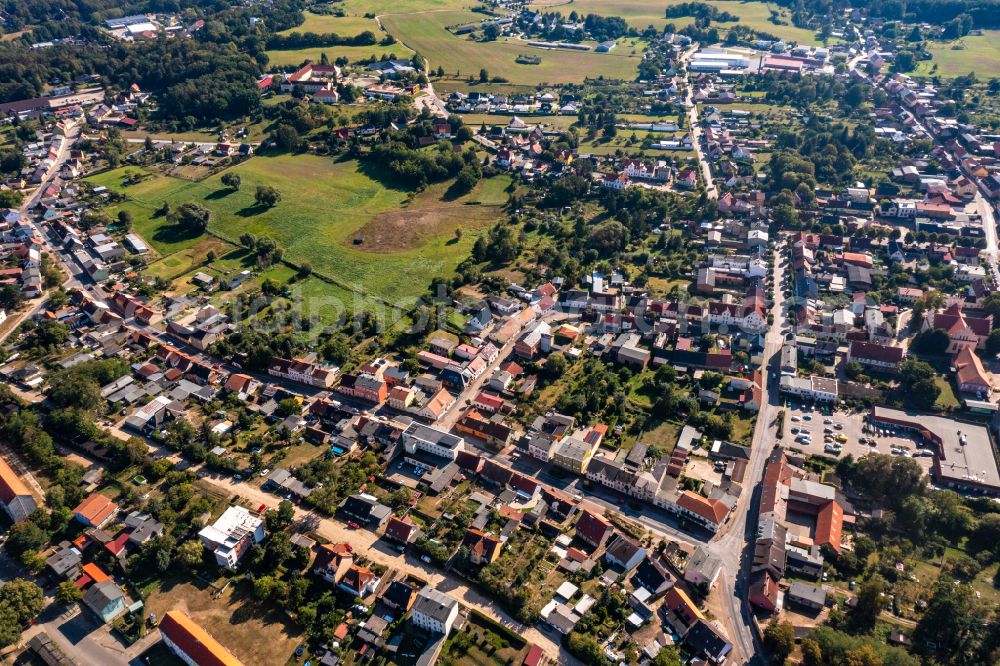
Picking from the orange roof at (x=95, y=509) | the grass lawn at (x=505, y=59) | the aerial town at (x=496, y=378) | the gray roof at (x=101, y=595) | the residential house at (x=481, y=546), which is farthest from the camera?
the grass lawn at (x=505, y=59)

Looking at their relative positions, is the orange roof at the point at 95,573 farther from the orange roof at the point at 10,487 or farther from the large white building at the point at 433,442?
the large white building at the point at 433,442

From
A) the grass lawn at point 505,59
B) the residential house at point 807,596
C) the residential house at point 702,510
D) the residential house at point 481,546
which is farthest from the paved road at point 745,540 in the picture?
the grass lawn at point 505,59

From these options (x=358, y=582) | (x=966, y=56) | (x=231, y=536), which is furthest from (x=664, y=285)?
(x=966, y=56)

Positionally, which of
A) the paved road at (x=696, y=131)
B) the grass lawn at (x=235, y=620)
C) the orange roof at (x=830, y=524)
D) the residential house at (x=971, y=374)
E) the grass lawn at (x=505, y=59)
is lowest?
the grass lawn at (x=235, y=620)

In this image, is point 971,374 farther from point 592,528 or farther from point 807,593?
point 592,528

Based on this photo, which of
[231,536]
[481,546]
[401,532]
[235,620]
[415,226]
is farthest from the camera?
[415,226]

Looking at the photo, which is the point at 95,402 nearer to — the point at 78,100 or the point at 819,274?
the point at 819,274
